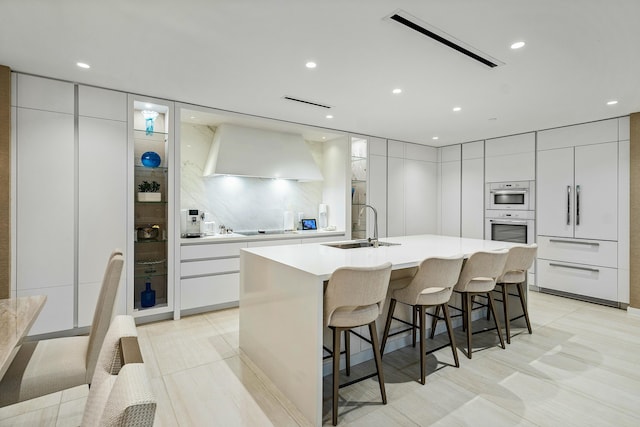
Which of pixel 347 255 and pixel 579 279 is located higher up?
pixel 347 255

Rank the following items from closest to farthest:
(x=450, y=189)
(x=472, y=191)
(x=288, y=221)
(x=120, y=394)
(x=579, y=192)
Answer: (x=120, y=394)
(x=579, y=192)
(x=288, y=221)
(x=472, y=191)
(x=450, y=189)

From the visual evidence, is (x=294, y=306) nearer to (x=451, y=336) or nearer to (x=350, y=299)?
(x=350, y=299)

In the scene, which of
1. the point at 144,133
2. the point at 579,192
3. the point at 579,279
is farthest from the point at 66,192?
the point at 579,279

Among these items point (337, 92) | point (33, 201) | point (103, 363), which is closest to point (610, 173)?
point (337, 92)

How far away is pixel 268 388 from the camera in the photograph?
7.78 ft

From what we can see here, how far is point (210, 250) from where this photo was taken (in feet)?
13.0

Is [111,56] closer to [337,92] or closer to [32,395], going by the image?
[337,92]

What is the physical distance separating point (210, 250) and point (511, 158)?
4774 millimetres

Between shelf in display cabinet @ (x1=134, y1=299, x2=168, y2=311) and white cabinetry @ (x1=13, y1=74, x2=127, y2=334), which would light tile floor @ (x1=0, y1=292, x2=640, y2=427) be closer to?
shelf in display cabinet @ (x1=134, y1=299, x2=168, y2=311)

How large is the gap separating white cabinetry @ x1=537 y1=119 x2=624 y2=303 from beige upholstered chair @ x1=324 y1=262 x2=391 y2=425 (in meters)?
3.97

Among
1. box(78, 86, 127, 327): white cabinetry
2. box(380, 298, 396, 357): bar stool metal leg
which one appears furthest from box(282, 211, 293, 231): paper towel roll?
box(380, 298, 396, 357): bar stool metal leg

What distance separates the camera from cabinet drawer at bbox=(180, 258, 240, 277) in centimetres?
381

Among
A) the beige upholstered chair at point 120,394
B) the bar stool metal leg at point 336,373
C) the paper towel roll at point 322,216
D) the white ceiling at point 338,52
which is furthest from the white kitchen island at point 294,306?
the paper towel roll at point 322,216

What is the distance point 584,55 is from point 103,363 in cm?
350
